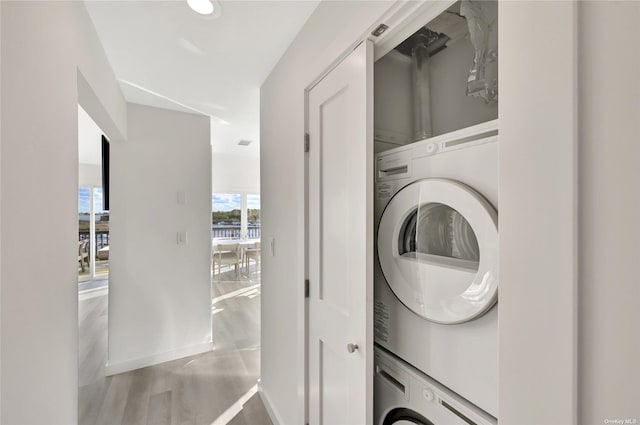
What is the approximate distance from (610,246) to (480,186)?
39 cm

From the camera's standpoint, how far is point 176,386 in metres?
2.44

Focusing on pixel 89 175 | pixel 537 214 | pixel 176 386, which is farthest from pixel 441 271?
pixel 89 175

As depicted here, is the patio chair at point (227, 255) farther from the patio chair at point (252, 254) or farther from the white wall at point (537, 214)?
the white wall at point (537, 214)

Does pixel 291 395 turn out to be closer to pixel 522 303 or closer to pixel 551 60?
pixel 522 303

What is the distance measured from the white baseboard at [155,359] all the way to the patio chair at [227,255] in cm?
343

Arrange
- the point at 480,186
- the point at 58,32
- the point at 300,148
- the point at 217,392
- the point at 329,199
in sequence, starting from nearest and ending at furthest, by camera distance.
Answer: the point at 480,186, the point at 58,32, the point at 329,199, the point at 300,148, the point at 217,392

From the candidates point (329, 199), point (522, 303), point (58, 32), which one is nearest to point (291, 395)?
point (329, 199)

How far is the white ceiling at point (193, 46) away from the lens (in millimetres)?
1455

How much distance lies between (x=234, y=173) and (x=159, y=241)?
418 centimetres

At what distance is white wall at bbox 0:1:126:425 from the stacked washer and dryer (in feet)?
3.72

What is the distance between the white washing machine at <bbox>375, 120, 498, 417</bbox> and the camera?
2.63ft

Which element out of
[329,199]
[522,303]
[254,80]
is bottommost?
[522,303]

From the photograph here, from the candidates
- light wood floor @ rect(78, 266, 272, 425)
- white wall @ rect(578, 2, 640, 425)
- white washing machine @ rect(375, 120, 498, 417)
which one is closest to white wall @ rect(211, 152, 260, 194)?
light wood floor @ rect(78, 266, 272, 425)

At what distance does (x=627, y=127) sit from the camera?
0.45 m
